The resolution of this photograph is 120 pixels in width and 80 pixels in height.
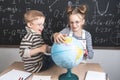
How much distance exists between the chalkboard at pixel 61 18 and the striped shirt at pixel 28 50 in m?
0.48

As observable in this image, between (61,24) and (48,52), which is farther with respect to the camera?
(61,24)

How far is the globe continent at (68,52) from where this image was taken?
1563mm

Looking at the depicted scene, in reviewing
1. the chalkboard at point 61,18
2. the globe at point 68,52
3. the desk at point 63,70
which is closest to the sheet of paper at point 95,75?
the desk at point 63,70

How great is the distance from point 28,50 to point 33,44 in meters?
0.07

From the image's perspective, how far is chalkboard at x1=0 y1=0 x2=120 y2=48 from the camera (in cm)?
225

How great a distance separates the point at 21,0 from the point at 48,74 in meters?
0.89

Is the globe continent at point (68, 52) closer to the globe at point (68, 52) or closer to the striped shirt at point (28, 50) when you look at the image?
the globe at point (68, 52)

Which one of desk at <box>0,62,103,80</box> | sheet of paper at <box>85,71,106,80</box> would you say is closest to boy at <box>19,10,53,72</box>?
desk at <box>0,62,103,80</box>

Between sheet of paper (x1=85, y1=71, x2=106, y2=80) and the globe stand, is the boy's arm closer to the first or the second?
the globe stand

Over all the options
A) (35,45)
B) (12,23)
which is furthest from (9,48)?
(35,45)

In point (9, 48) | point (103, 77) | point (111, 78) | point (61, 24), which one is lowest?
point (111, 78)

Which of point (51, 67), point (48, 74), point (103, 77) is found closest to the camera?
point (103, 77)

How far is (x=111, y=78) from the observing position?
2.46 m

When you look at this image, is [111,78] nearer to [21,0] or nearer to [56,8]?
[56,8]
